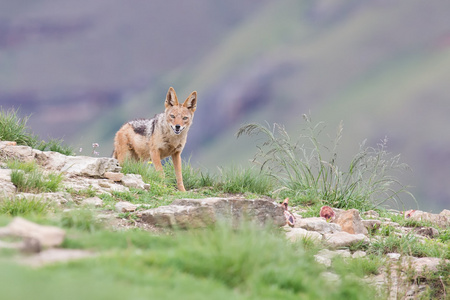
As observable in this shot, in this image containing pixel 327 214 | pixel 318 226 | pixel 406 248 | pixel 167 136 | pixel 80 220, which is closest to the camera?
pixel 80 220

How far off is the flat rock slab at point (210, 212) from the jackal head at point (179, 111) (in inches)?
171

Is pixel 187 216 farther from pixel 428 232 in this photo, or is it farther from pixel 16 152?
pixel 16 152

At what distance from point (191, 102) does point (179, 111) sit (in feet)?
1.27

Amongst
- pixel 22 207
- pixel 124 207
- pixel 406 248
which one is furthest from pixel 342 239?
pixel 22 207

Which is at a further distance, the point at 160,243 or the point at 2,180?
the point at 2,180

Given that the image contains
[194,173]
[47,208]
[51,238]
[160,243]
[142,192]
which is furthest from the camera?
[194,173]

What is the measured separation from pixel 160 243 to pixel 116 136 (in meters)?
8.73

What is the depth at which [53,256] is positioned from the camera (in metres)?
3.60

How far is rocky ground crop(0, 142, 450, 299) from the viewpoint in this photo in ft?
20.7

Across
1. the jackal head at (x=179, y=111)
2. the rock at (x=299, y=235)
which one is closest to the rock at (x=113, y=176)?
the jackal head at (x=179, y=111)

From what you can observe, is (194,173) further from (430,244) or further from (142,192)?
(430,244)

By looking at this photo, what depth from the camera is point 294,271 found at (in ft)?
12.8

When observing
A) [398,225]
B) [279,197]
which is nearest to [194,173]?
[279,197]

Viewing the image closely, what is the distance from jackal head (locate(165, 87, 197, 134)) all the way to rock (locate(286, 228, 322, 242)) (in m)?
4.58
